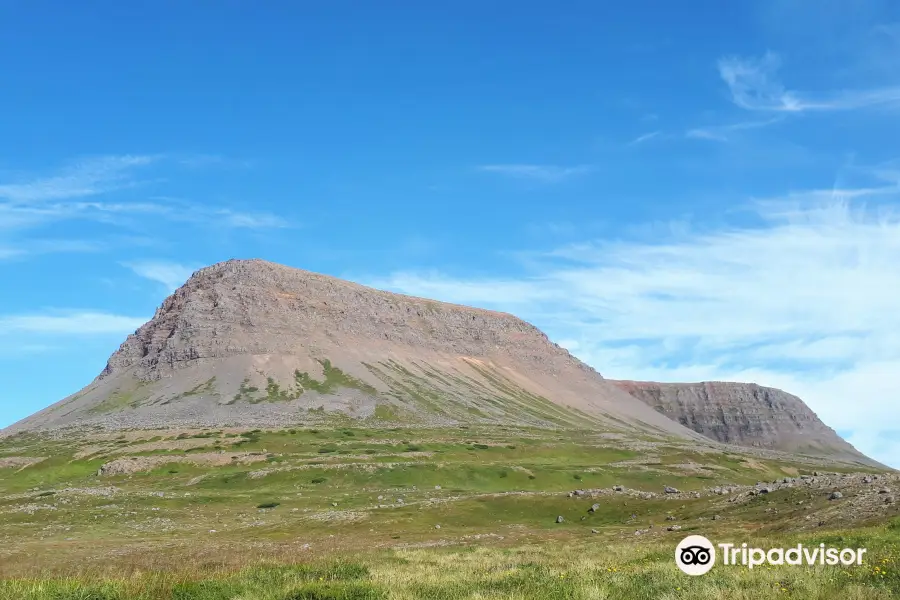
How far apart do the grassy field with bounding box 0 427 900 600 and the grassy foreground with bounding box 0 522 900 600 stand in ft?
0.29

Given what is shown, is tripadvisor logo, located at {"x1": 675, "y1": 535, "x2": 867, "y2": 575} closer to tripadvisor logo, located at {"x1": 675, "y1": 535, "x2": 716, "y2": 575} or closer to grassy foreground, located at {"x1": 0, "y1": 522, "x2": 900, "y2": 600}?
tripadvisor logo, located at {"x1": 675, "y1": 535, "x2": 716, "y2": 575}

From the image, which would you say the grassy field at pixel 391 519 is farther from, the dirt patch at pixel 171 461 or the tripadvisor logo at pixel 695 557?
the tripadvisor logo at pixel 695 557

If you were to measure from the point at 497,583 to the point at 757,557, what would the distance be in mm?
10553

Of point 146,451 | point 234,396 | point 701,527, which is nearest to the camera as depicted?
point 701,527

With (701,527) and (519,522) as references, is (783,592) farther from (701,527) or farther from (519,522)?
(519,522)

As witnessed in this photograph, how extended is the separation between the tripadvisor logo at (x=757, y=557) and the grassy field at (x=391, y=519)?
2.20 feet

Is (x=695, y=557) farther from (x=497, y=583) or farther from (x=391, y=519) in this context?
(x=391, y=519)

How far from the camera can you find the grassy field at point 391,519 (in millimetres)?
17781

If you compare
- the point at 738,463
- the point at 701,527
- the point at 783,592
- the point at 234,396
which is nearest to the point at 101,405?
the point at 234,396

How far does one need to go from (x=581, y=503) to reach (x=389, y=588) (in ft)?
150

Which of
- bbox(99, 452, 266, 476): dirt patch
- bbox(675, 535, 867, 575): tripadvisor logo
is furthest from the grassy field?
bbox(675, 535, 867, 575): tripadvisor logo

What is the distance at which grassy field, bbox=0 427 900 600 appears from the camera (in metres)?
17.8

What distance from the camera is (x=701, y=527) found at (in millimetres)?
40375

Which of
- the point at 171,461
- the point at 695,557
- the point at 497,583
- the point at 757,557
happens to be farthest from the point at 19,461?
the point at 757,557
